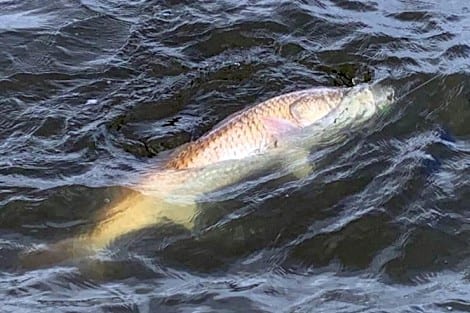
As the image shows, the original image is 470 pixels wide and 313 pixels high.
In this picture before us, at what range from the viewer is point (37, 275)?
541 cm

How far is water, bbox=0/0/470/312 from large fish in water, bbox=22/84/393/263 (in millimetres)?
109

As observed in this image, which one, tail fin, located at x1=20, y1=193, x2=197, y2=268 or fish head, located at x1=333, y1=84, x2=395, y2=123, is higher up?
fish head, located at x1=333, y1=84, x2=395, y2=123

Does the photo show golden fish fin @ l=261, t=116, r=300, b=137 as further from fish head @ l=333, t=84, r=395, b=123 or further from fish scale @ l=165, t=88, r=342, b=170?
fish head @ l=333, t=84, r=395, b=123

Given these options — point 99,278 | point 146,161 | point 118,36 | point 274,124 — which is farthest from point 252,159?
point 118,36

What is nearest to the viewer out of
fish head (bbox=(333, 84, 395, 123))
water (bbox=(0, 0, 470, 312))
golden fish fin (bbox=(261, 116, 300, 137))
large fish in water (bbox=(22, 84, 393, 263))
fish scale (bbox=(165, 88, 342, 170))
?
water (bbox=(0, 0, 470, 312))

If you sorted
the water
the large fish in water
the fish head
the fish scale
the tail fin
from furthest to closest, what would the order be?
1. the fish head
2. the fish scale
3. the large fish in water
4. the tail fin
5. the water

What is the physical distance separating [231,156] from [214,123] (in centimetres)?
77

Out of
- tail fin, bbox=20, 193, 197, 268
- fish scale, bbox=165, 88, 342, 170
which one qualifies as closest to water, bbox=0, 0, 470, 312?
tail fin, bbox=20, 193, 197, 268

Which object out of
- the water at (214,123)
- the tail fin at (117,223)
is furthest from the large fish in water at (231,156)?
the water at (214,123)

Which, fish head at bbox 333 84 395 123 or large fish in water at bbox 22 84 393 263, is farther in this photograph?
fish head at bbox 333 84 395 123

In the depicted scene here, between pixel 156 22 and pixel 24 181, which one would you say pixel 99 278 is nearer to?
pixel 24 181

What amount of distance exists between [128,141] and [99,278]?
1.52 metres

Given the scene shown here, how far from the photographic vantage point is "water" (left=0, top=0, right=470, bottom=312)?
17.5ft

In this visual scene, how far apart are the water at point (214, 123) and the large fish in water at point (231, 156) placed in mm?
A: 109
